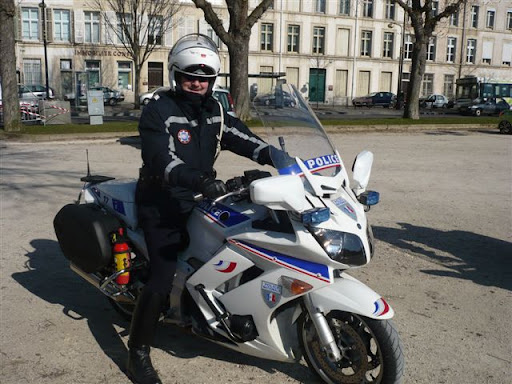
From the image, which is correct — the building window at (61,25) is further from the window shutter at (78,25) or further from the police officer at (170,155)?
the police officer at (170,155)

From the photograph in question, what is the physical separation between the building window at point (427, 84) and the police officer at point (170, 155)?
201 ft

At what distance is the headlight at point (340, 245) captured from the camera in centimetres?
285

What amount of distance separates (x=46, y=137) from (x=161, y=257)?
1442 cm

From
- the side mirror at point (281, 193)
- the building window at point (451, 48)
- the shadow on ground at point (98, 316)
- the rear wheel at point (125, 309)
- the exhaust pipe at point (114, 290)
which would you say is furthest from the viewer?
the building window at point (451, 48)

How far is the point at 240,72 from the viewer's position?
68.8ft

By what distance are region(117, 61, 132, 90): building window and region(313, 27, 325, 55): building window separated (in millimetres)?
17891

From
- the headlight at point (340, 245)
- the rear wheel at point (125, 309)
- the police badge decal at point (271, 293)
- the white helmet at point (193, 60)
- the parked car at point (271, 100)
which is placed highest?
the white helmet at point (193, 60)

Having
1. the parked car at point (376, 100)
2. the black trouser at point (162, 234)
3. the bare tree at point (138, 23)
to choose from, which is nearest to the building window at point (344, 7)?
the parked car at point (376, 100)

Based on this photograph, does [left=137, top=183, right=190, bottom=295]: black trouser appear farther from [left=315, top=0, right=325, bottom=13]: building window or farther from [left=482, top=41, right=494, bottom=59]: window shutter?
[left=482, top=41, right=494, bottom=59]: window shutter

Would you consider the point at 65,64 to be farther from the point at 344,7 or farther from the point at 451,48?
the point at 451,48

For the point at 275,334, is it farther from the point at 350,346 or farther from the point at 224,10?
the point at 224,10

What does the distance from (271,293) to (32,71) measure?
162 ft

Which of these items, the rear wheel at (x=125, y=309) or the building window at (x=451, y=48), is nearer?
the rear wheel at (x=125, y=309)

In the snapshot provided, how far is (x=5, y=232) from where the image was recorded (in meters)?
6.50
